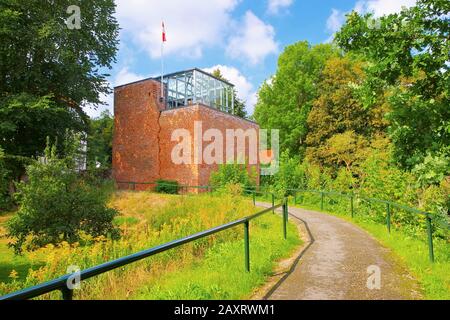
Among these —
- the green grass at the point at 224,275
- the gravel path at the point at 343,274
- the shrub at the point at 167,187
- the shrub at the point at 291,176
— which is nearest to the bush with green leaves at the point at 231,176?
the shrub at the point at 291,176

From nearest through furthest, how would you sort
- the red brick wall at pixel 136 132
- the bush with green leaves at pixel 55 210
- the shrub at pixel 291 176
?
the bush with green leaves at pixel 55 210
the shrub at pixel 291 176
the red brick wall at pixel 136 132

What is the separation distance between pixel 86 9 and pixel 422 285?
27738mm

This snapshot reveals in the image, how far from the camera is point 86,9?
2648 cm

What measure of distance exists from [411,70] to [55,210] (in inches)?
409

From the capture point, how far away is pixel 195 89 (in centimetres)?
2942

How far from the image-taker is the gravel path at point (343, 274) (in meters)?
5.07

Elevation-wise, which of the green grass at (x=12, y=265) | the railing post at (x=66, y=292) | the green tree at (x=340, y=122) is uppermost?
the green tree at (x=340, y=122)

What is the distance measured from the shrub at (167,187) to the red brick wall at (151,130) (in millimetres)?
1011

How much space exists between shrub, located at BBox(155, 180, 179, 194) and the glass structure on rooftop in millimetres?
7032

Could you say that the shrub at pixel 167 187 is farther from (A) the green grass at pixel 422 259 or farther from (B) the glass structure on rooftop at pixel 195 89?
(A) the green grass at pixel 422 259

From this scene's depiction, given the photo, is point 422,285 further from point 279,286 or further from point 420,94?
point 420,94

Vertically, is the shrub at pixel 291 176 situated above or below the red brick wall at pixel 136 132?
below
